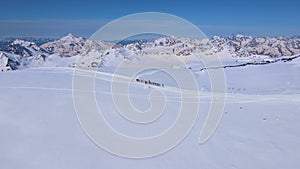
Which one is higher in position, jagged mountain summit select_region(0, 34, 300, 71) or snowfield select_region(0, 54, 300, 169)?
jagged mountain summit select_region(0, 34, 300, 71)

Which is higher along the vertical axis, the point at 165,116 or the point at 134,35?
the point at 134,35

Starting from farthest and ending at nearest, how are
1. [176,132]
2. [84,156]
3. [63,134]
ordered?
[176,132] < [63,134] < [84,156]

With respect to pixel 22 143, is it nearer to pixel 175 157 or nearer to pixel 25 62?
pixel 175 157

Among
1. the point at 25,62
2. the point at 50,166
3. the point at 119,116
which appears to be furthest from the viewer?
the point at 25,62

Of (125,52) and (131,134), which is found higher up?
(125,52)

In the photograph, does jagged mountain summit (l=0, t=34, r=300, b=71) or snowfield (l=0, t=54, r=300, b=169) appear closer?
snowfield (l=0, t=54, r=300, b=169)

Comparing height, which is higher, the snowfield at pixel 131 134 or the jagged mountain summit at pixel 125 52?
the jagged mountain summit at pixel 125 52

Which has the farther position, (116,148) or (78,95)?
(78,95)

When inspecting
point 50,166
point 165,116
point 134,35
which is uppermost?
point 134,35

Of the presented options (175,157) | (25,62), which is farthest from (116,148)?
(25,62)

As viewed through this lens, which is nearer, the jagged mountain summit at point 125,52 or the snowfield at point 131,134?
the snowfield at point 131,134

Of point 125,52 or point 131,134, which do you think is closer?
point 131,134
